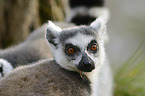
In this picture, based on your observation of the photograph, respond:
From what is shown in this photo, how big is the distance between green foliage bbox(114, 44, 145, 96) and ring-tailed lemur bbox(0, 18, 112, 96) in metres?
1.72

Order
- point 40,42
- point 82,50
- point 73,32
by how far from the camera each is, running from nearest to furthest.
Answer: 1. point 82,50
2. point 73,32
3. point 40,42

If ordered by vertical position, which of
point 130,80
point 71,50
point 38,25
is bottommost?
point 130,80

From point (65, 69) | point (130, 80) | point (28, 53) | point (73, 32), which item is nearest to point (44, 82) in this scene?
point (65, 69)

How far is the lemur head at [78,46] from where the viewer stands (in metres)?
2.38

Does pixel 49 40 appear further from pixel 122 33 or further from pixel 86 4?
pixel 122 33

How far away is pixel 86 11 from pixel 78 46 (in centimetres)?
161

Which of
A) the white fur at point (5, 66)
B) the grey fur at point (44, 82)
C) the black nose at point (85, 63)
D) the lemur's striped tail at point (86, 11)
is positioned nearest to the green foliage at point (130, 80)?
the lemur's striped tail at point (86, 11)

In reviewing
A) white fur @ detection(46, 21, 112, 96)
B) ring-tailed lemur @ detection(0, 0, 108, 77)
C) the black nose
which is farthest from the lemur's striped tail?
the black nose

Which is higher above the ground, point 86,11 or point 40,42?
point 86,11

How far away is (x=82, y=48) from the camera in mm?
2424

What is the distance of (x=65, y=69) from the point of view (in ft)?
8.49

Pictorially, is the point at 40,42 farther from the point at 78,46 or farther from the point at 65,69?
the point at 78,46

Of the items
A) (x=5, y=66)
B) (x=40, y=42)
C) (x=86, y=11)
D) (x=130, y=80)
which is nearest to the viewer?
(x=5, y=66)

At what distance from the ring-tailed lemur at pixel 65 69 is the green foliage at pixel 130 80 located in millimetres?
1718
